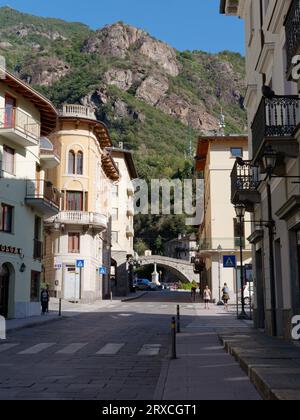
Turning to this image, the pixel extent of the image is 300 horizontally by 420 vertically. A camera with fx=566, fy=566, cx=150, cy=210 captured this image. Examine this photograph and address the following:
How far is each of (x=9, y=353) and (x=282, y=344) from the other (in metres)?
6.97

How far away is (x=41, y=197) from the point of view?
29.4 m

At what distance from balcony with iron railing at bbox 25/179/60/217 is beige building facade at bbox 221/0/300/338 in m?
13.0

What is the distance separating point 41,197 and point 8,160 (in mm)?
2745

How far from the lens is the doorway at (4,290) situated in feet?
89.5

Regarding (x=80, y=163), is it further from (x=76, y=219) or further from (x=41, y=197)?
(x=41, y=197)

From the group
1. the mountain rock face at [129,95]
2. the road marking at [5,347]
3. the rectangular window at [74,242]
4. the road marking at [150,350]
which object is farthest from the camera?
the mountain rock face at [129,95]

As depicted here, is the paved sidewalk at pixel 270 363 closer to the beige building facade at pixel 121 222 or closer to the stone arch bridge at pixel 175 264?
the beige building facade at pixel 121 222

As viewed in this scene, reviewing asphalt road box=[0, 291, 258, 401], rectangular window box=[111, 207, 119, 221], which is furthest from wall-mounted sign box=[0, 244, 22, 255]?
rectangular window box=[111, 207, 119, 221]

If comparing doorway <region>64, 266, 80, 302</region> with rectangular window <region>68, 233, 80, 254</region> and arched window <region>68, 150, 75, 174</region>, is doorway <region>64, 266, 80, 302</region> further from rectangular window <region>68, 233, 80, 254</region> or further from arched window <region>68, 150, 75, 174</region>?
arched window <region>68, 150, 75, 174</region>

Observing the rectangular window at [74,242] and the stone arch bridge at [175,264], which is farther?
the stone arch bridge at [175,264]

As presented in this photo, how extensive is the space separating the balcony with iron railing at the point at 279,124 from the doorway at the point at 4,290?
686 inches

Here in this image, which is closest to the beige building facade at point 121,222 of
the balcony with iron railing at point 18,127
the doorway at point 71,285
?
the doorway at point 71,285

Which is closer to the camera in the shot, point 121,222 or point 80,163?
point 80,163

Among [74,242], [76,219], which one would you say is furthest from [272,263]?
[74,242]
